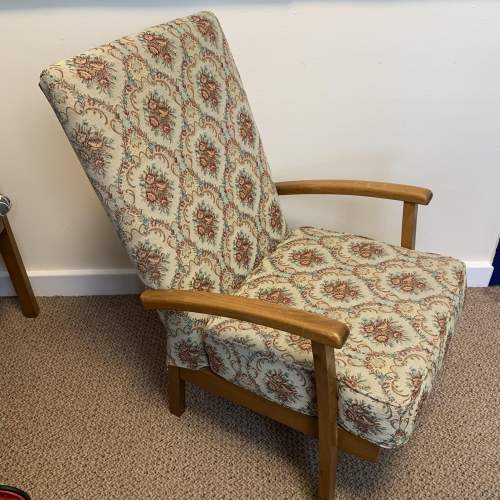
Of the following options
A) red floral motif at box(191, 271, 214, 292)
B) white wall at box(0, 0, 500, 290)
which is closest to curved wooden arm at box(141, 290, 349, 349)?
red floral motif at box(191, 271, 214, 292)

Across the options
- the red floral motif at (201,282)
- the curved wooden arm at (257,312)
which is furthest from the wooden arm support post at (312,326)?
the red floral motif at (201,282)

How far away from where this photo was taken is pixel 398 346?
1.02 metres

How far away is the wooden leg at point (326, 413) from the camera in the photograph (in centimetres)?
90

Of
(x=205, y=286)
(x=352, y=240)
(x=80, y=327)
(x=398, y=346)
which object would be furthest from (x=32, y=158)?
(x=398, y=346)

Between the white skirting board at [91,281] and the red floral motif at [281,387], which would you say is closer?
the red floral motif at [281,387]

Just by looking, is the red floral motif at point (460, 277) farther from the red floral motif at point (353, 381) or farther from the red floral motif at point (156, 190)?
the red floral motif at point (156, 190)

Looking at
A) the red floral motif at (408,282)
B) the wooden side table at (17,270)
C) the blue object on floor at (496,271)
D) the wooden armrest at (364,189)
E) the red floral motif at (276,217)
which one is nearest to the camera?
the red floral motif at (408,282)

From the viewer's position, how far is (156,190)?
106 cm

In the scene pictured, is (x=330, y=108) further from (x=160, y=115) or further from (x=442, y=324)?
(x=442, y=324)

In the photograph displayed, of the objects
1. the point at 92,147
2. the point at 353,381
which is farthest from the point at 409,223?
the point at 92,147

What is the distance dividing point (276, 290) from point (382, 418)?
0.40m

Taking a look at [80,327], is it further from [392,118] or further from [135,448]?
[392,118]

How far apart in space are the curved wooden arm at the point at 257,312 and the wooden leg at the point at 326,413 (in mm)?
45

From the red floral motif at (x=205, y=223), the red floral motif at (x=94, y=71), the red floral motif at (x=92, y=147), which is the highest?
the red floral motif at (x=94, y=71)
